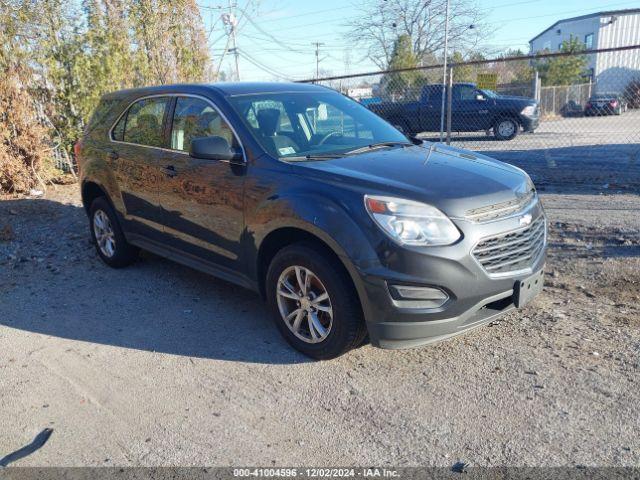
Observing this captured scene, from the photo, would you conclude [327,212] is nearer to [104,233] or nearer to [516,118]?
[104,233]

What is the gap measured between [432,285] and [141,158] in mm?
3139

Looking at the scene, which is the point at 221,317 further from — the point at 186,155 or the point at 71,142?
the point at 71,142

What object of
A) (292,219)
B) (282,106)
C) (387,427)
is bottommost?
(387,427)

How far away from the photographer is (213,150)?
4.09 meters

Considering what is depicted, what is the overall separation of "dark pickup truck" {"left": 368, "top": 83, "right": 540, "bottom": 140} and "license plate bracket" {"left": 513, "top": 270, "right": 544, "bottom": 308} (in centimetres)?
1432

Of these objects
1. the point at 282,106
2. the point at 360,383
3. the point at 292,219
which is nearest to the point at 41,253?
the point at 282,106

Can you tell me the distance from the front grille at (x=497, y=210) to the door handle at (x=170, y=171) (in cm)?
254

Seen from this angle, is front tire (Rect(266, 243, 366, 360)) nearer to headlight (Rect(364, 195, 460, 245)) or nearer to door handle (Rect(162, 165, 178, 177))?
headlight (Rect(364, 195, 460, 245))

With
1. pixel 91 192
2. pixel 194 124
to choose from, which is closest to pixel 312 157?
pixel 194 124

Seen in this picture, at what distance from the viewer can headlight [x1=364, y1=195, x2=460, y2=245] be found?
3.31 m

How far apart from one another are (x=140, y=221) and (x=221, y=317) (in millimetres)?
1389

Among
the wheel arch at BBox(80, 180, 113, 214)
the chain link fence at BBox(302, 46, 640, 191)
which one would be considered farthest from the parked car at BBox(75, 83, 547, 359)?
the chain link fence at BBox(302, 46, 640, 191)

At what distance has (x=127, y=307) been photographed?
16.4 feet

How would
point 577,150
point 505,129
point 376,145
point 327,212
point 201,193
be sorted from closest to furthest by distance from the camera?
1. point 327,212
2. point 201,193
3. point 376,145
4. point 577,150
5. point 505,129
